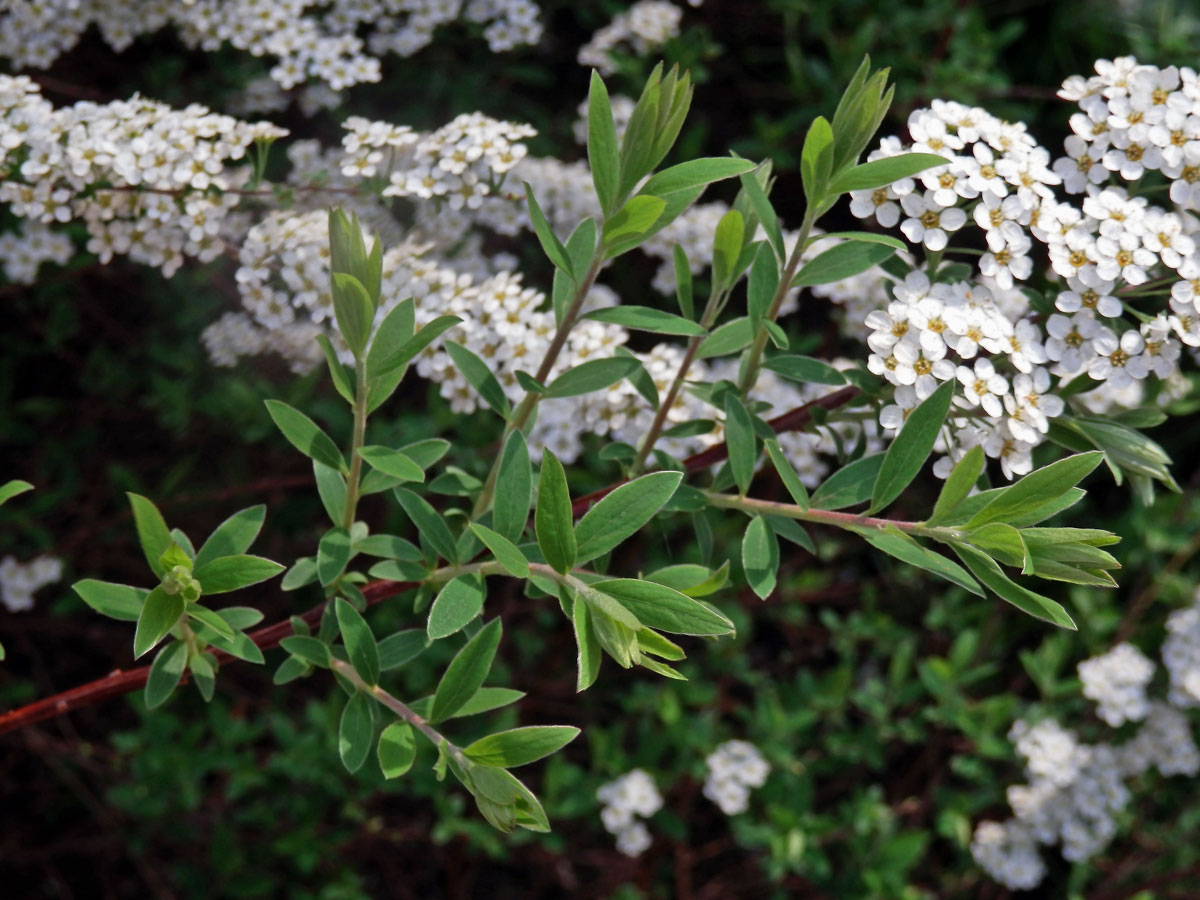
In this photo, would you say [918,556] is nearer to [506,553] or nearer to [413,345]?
[506,553]

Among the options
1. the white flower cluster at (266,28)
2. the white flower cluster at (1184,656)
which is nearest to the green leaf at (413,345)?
the white flower cluster at (266,28)

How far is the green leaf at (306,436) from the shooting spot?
4.48 feet

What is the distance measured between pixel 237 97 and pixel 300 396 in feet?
2.80

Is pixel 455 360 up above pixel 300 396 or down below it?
above

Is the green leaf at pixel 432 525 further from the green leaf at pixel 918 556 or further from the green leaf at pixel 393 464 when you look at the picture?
the green leaf at pixel 918 556

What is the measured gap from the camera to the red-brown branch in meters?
1.46

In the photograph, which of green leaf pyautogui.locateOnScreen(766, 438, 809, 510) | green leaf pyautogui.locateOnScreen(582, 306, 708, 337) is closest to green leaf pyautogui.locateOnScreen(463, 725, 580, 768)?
green leaf pyautogui.locateOnScreen(766, 438, 809, 510)

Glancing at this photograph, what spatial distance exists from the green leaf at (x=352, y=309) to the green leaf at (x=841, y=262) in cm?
59

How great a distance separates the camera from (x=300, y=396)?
8.67 ft

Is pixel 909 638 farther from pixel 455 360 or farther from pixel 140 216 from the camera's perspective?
pixel 140 216

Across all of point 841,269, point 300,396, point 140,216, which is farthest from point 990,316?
point 300,396

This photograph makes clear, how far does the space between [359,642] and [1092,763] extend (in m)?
2.31

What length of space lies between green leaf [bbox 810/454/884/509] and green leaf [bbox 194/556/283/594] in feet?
2.36

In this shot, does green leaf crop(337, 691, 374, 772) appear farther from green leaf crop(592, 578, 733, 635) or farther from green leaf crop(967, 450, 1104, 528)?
green leaf crop(967, 450, 1104, 528)
